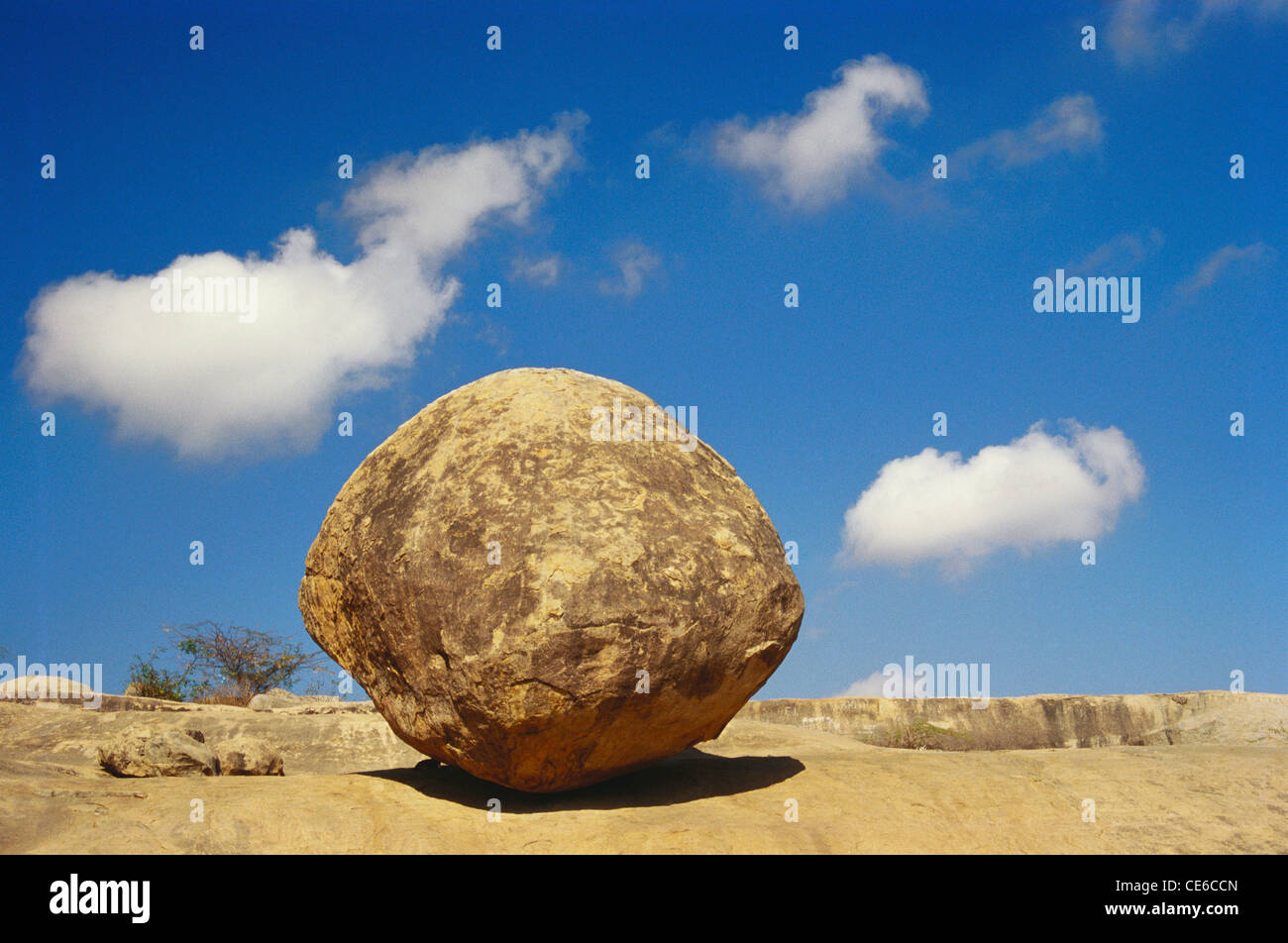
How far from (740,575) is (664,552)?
0.59 metres

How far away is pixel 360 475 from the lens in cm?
727

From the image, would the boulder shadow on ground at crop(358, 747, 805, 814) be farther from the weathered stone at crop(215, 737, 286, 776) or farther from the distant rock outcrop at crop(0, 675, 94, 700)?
Result: the distant rock outcrop at crop(0, 675, 94, 700)

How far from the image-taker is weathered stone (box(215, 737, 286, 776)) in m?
7.70

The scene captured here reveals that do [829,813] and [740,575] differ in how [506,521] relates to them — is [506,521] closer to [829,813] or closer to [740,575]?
[740,575]

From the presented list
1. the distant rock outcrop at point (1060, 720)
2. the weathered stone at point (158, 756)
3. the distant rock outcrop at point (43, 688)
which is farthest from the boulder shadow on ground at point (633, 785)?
the distant rock outcrop at point (43, 688)

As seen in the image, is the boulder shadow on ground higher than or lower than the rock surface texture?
lower

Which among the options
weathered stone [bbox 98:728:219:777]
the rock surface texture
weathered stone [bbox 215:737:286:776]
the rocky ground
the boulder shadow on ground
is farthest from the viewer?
weathered stone [bbox 215:737:286:776]

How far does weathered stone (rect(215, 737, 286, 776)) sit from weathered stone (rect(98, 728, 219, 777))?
19 centimetres

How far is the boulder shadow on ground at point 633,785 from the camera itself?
6.67 m

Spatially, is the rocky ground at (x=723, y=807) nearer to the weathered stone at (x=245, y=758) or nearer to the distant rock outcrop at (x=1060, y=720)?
the weathered stone at (x=245, y=758)

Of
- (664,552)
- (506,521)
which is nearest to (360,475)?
(506,521)

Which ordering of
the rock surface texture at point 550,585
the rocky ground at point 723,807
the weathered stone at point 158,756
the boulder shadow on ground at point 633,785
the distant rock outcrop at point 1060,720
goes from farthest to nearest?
the distant rock outcrop at point 1060,720
the weathered stone at point 158,756
the boulder shadow on ground at point 633,785
the rock surface texture at point 550,585
the rocky ground at point 723,807

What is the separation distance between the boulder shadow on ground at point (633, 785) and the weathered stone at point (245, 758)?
3.33 feet

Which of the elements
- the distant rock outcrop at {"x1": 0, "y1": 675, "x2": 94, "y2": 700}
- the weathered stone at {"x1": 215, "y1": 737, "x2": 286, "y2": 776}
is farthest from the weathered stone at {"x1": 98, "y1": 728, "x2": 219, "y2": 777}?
the distant rock outcrop at {"x1": 0, "y1": 675, "x2": 94, "y2": 700}
